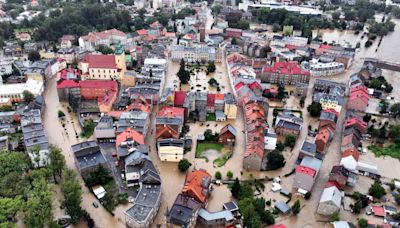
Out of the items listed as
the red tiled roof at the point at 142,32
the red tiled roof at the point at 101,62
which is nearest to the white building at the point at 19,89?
the red tiled roof at the point at 101,62

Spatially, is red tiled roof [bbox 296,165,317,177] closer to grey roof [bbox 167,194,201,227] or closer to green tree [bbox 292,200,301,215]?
green tree [bbox 292,200,301,215]

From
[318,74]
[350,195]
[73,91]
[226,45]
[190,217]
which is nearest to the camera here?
[190,217]

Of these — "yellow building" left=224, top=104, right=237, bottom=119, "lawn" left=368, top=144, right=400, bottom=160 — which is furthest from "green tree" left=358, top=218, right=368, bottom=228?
"yellow building" left=224, top=104, right=237, bottom=119

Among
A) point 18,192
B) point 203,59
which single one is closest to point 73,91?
point 18,192

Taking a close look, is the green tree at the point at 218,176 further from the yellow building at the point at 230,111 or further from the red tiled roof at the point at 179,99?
the red tiled roof at the point at 179,99

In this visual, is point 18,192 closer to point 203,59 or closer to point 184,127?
point 184,127

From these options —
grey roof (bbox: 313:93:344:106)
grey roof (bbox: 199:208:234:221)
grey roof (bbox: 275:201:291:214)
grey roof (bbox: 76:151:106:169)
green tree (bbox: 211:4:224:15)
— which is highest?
green tree (bbox: 211:4:224:15)
